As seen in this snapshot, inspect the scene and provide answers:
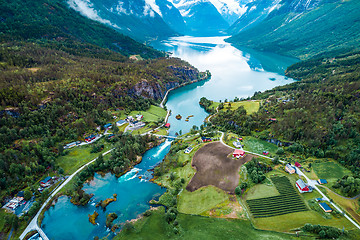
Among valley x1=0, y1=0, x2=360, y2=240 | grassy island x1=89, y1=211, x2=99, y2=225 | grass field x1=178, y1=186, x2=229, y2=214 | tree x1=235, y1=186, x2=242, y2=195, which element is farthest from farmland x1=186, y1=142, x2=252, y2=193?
grassy island x1=89, y1=211, x2=99, y2=225

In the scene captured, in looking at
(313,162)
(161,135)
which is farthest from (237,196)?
(161,135)

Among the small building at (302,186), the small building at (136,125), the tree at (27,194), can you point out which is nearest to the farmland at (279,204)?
the small building at (302,186)

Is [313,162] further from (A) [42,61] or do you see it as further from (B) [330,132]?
(A) [42,61]

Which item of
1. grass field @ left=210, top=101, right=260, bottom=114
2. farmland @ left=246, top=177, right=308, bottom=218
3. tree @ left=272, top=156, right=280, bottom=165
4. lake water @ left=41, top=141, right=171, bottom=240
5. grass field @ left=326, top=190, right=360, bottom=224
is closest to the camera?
grass field @ left=326, top=190, right=360, bottom=224

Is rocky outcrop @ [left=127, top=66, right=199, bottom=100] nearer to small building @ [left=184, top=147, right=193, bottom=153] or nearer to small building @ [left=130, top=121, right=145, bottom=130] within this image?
small building @ [left=130, top=121, right=145, bottom=130]

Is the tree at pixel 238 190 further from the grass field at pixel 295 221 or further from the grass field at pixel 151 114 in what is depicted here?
the grass field at pixel 151 114

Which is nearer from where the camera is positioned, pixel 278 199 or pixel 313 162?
pixel 278 199

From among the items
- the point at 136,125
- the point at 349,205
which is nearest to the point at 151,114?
the point at 136,125

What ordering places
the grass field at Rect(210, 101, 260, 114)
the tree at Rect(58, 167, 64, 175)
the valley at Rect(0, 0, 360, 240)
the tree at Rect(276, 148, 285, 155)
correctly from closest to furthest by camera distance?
1. the valley at Rect(0, 0, 360, 240)
2. the tree at Rect(58, 167, 64, 175)
3. the tree at Rect(276, 148, 285, 155)
4. the grass field at Rect(210, 101, 260, 114)
